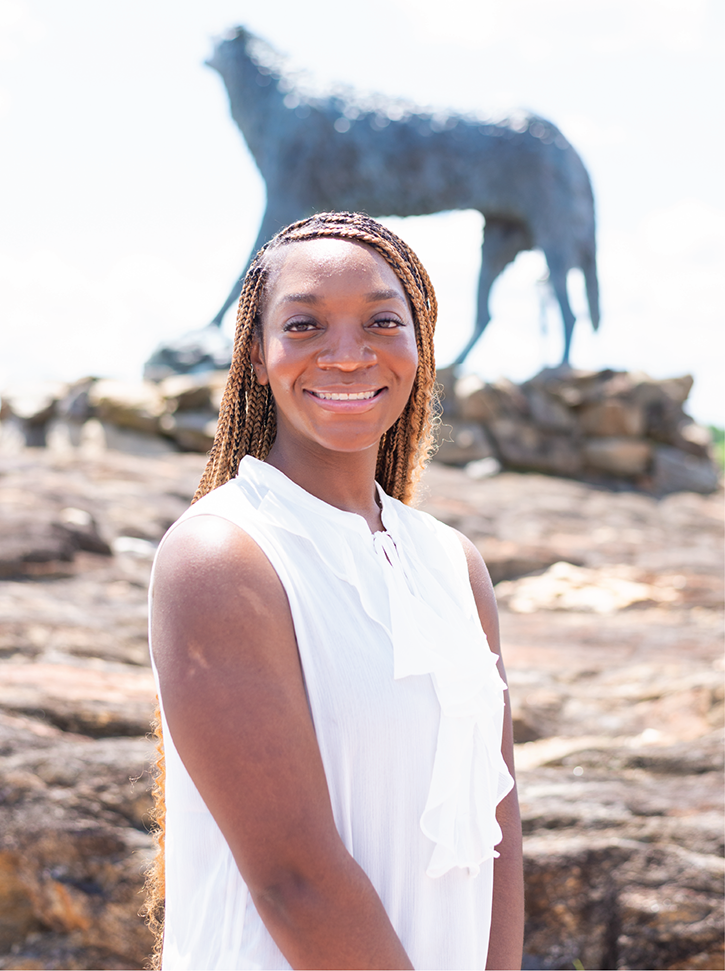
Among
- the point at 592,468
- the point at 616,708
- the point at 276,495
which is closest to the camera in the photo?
the point at 276,495

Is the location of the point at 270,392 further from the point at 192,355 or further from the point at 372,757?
the point at 192,355

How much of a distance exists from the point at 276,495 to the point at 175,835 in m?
0.46

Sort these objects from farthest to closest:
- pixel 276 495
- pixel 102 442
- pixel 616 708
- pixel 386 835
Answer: pixel 102 442 → pixel 616 708 → pixel 276 495 → pixel 386 835

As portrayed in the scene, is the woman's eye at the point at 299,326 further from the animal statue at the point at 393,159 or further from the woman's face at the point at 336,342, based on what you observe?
the animal statue at the point at 393,159

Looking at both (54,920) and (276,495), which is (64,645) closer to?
(54,920)

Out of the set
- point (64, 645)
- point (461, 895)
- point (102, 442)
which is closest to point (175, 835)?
point (461, 895)

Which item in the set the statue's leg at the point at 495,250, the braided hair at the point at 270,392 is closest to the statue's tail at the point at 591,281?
the statue's leg at the point at 495,250

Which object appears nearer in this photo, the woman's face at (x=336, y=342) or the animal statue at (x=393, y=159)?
the woman's face at (x=336, y=342)

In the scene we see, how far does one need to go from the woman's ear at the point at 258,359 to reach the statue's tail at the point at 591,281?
30.6ft

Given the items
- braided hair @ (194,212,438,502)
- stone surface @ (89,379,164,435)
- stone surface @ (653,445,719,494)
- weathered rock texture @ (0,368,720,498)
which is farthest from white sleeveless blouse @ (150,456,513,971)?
stone surface @ (653,445,719,494)

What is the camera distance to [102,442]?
26.1 ft

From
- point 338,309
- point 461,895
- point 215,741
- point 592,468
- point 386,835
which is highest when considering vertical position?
point 338,309

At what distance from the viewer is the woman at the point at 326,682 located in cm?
102

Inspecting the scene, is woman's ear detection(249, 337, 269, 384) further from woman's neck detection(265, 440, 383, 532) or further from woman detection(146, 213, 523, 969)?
woman's neck detection(265, 440, 383, 532)
